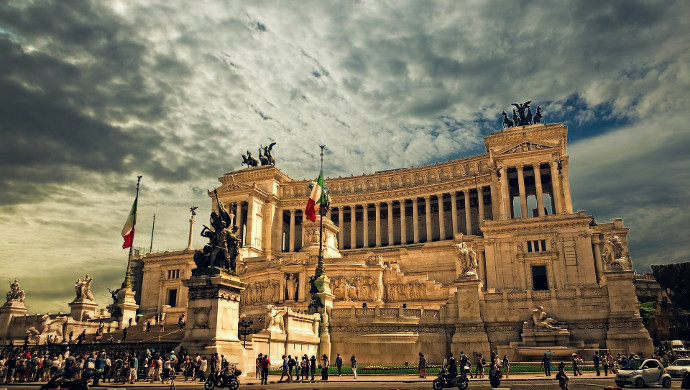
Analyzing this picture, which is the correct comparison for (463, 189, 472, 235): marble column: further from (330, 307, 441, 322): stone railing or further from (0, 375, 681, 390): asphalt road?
(0, 375, 681, 390): asphalt road

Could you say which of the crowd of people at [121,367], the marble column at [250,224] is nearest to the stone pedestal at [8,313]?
the crowd of people at [121,367]

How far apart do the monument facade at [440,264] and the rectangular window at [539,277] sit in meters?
0.21

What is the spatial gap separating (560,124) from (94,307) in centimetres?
6030

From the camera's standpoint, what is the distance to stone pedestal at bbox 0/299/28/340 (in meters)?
40.4

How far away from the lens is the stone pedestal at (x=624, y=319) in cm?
3584

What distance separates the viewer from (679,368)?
26.3 metres

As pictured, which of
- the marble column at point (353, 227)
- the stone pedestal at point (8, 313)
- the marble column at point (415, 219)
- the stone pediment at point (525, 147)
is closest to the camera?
the stone pedestal at point (8, 313)

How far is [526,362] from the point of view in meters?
34.7

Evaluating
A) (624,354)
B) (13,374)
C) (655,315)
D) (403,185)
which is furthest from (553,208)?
(13,374)

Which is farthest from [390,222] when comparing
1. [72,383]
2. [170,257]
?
[72,383]

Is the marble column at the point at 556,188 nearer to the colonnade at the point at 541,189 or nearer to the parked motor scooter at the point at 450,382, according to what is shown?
the colonnade at the point at 541,189

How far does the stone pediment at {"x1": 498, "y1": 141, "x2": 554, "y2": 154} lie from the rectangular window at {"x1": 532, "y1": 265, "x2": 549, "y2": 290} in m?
20.0

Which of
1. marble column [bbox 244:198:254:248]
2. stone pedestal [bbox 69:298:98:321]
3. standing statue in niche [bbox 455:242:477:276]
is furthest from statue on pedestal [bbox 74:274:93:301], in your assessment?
marble column [bbox 244:198:254:248]

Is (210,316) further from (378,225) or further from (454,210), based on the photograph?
(378,225)
